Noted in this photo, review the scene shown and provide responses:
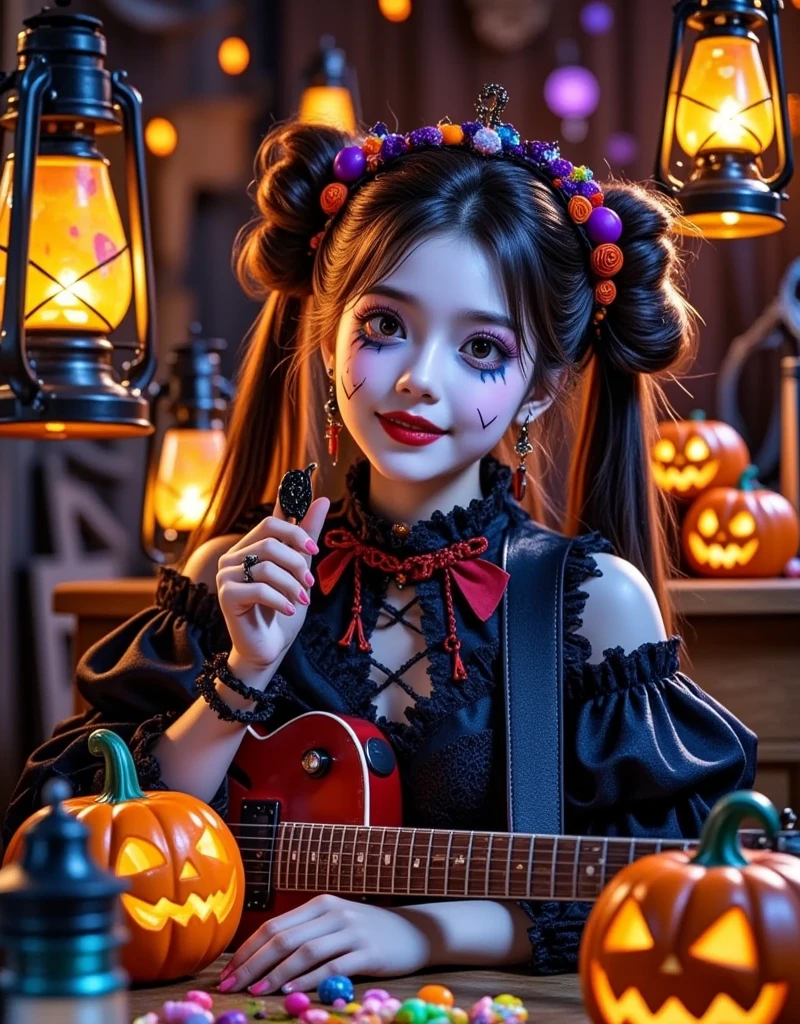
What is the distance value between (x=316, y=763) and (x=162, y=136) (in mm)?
3237

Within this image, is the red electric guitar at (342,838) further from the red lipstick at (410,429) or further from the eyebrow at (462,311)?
the eyebrow at (462,311)

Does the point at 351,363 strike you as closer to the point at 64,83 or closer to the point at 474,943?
the point at 64,83

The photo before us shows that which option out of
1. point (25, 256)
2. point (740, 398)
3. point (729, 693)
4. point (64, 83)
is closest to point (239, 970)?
point (25, 256)

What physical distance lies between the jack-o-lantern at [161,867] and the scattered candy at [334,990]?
5.0 inches

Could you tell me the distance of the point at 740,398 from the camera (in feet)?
13.3

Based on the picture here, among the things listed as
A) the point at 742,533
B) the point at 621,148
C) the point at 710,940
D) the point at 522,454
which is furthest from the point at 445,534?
the point at 621,148

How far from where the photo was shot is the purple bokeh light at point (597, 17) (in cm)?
424

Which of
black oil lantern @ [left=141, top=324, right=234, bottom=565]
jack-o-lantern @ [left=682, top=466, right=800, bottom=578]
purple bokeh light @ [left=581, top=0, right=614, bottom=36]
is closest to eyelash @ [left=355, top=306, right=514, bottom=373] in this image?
jack-o-lantern @ [left=682, top=466, right=800, bottom=578]

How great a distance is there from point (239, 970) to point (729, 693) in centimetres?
122

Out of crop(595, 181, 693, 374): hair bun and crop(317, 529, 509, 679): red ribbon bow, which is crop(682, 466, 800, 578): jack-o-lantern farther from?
crop(317, 529, 509, 679): red ribbon bow

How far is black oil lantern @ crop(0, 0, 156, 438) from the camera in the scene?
1739 millimetres

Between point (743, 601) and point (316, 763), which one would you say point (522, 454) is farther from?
point (743, 601)

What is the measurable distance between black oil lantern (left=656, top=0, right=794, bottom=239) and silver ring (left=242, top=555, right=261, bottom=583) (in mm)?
887

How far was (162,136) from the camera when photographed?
14.6 feet
